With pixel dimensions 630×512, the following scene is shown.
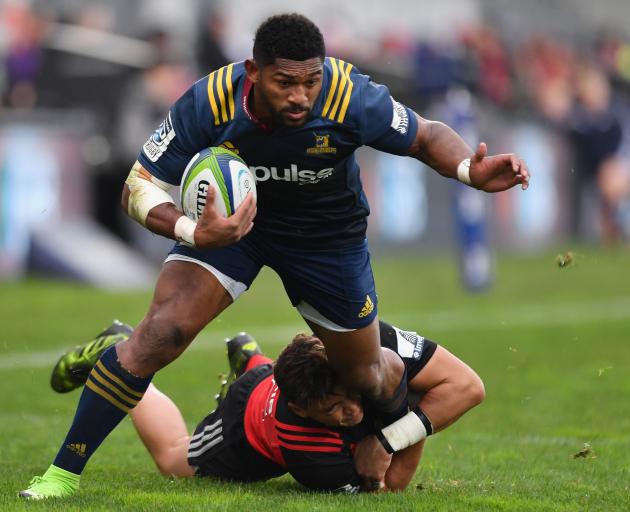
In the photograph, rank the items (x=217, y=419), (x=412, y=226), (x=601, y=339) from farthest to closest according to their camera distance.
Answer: (x=412, y=226) → (x=601, y=339) → (x=217, y=419)

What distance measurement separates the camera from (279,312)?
51.3ft

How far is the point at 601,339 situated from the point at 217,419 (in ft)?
25.1

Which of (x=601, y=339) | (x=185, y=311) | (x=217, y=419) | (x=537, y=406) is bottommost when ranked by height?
(x=601, y=339)

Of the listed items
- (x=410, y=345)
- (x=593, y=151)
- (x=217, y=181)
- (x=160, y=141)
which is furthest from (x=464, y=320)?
(x=593, y=151)

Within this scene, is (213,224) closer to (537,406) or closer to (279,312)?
(537,406)

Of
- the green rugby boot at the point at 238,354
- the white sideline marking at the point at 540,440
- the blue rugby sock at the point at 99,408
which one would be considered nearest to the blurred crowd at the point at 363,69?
the white sideline marking at the point at 540,440

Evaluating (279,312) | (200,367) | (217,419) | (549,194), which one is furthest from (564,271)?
(217,419)

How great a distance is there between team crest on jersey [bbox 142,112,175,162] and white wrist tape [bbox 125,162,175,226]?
78mm

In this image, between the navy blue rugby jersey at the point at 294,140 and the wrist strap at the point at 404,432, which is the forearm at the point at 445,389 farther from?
the navy blue rugby jersey at the point at 294,140

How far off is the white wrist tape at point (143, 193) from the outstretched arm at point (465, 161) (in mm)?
1188

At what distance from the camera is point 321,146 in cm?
571

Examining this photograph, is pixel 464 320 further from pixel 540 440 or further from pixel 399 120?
pixel 399 120

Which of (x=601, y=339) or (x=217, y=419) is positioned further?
(x=601, y=339)

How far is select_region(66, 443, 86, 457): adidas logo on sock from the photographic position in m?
5.78
